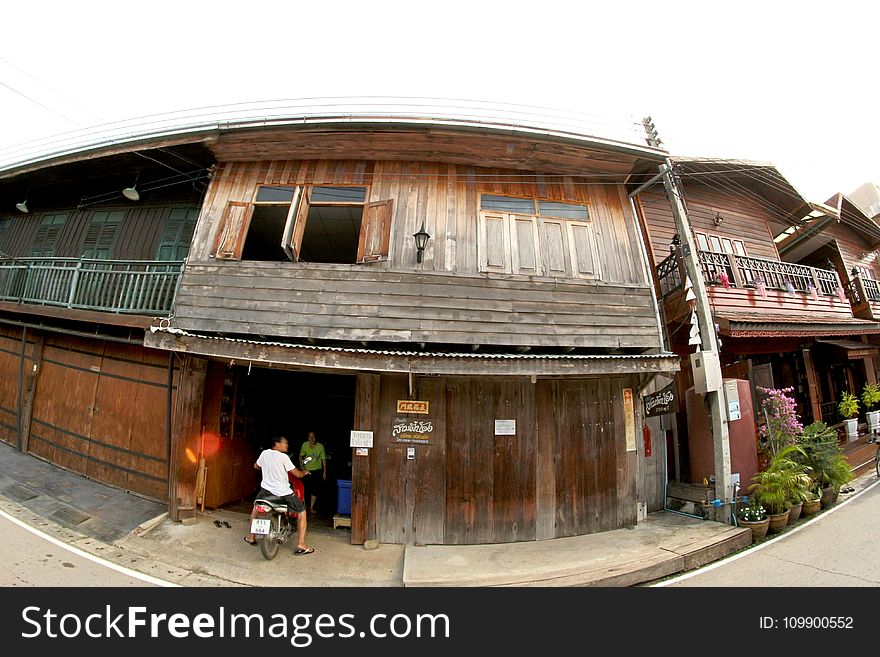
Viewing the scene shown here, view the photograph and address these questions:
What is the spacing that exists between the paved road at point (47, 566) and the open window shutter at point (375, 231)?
5.76m

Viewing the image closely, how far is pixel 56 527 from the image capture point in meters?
5.85

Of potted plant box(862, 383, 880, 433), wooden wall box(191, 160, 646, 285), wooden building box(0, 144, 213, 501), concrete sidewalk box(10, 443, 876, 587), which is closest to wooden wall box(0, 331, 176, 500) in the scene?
wooden building box(0, 144, 213, 501)

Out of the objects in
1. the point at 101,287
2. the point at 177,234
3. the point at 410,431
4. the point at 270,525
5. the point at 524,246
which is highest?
the point at 177,234

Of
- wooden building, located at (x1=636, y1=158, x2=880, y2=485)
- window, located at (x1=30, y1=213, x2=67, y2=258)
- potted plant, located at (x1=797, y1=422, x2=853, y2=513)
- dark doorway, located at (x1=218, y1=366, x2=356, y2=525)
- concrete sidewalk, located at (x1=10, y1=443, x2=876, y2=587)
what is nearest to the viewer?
concrete sidewalk, located at (x1=10, y1=443, x2=876, y2=587)

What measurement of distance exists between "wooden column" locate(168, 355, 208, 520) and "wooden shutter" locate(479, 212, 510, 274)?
5.76 metres

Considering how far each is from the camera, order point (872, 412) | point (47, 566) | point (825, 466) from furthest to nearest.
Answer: point (872, 412) < point (825, 466) < point (47, 566)

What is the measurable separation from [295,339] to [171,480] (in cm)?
338

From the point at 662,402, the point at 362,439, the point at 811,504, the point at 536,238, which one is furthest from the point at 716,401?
the point at 362,439

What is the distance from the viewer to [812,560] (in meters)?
5.41

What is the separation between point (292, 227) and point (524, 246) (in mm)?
4536

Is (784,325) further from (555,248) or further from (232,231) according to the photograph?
(232,231)

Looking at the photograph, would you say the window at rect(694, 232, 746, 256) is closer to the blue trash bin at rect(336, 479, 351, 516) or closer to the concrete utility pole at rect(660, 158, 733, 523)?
the concrete utility pole at rect(660, 158, 733, 523)

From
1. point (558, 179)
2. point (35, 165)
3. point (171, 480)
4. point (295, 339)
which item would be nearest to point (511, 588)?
point (295, 339)

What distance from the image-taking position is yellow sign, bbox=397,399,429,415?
21.6ft
